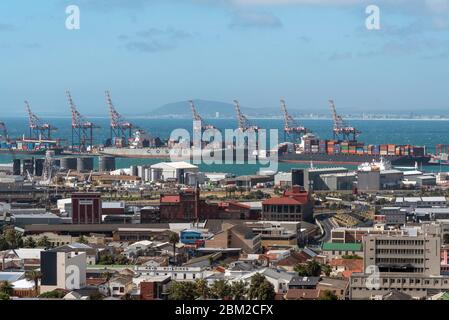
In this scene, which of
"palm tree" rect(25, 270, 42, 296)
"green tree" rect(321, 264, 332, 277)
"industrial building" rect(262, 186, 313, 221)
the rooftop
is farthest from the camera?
"industrial building" rect(262, 186, 313, 221)

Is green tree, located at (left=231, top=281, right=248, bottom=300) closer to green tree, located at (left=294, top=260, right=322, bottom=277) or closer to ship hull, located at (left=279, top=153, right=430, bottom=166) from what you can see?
green tree, located at (left=294, top=260, right=322, bottom=277)

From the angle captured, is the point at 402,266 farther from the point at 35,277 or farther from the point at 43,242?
the point at 43,242

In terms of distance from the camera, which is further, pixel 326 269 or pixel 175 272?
pixel 326 269

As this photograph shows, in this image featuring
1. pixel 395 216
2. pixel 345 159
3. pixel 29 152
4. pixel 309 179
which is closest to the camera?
pixel 395 216

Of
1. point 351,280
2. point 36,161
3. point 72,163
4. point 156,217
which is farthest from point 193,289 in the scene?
point 72,163

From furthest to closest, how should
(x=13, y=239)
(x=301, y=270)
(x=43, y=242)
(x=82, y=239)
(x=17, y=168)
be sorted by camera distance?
(x=17, y=168) < (x=82, y=239) < (x=43, y=242) < (x=13, y=239) < (x=301, y=270)

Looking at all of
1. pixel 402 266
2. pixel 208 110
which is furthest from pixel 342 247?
pixel 208 110

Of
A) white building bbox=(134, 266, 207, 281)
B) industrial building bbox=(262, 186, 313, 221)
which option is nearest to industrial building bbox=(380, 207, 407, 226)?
industrial building bbox=(262, 186, 313, 221)
